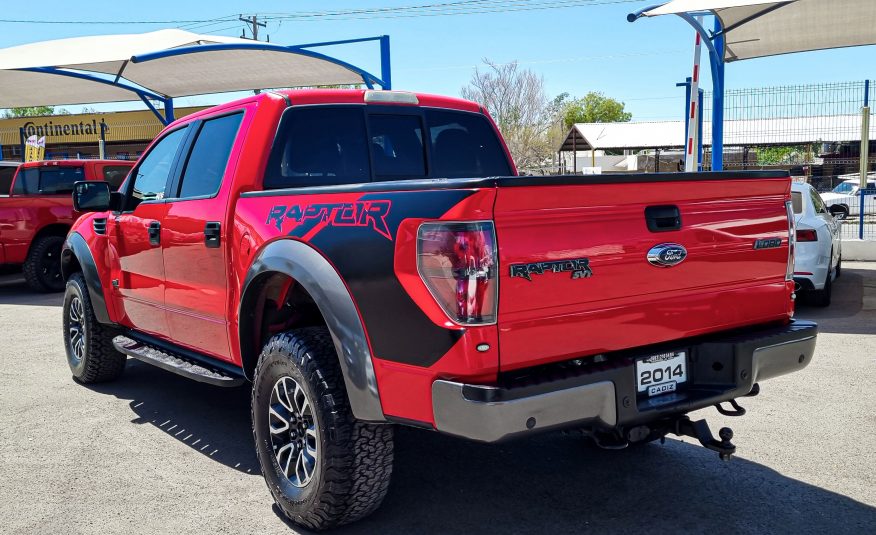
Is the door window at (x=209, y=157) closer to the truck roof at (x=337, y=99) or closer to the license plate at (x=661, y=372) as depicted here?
the truck roof at (x=337, y=99)

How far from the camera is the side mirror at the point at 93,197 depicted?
17.7 feet

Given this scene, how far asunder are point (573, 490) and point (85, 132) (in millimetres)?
38673

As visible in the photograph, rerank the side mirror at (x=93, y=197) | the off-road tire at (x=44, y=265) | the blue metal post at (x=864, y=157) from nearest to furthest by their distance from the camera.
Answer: the side mirror at (x=93, y=197) → the off-road tire at (x=44, y=265) → the blue metal post at (x=864, y=157)

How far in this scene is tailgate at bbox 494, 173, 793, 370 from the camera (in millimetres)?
2791

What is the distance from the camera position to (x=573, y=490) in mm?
3873

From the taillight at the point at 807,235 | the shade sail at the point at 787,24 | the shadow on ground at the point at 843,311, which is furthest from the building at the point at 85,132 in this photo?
the taillight at the point at 807,235

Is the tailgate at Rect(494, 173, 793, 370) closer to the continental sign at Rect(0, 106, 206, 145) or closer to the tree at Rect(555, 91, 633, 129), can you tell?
the continental sign at Rect(0, 106, 206, 145)

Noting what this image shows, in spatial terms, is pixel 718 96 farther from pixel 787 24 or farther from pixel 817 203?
pixel 817 203

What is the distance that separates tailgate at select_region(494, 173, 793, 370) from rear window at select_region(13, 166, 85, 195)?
1076 cm

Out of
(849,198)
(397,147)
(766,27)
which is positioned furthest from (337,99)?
(849,198)

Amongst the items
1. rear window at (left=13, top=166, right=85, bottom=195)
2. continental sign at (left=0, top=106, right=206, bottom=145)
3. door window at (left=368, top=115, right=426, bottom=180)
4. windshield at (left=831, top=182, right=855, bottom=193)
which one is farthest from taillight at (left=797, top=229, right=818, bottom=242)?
continental sign at (left=0, top=106, right=206, bottom=145)

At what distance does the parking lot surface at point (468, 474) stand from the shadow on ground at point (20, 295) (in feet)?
19.5

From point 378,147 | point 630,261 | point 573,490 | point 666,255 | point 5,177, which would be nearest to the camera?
point 630,261

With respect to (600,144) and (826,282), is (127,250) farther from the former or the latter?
(600,144)
